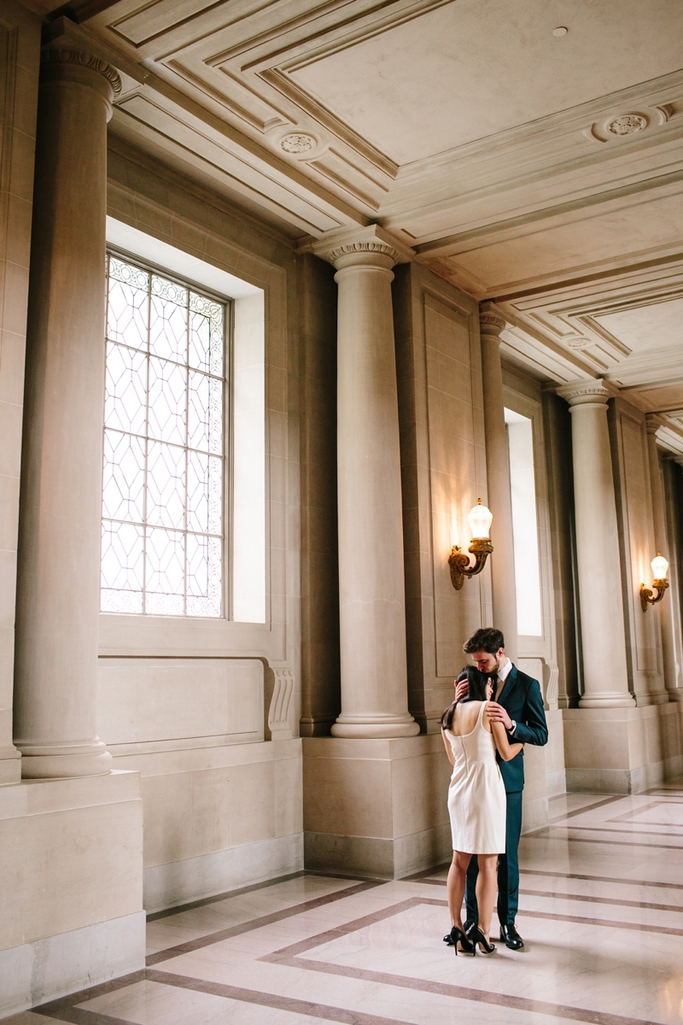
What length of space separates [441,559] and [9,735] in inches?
→ 210

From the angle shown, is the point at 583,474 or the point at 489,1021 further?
the point at 583,474

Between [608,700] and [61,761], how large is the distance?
1012 cm

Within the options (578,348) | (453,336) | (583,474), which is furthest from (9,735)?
(583,474)

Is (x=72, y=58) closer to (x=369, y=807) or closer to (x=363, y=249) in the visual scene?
(x=363, y=249)

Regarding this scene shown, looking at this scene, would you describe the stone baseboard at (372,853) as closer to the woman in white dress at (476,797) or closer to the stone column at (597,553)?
the woman in white dress at (476,797)

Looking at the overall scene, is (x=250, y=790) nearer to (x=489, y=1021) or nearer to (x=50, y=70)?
(x=489, y=1021)

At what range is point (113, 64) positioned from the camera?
636 centimetres

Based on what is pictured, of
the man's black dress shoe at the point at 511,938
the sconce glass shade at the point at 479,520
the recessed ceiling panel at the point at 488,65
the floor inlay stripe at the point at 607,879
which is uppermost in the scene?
the recessed ceiling panel at the point at 488,65

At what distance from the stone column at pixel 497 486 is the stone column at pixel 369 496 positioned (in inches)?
85.0

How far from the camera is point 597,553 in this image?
1425 cm

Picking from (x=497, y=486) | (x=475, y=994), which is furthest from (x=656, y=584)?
(x=475, y=994)

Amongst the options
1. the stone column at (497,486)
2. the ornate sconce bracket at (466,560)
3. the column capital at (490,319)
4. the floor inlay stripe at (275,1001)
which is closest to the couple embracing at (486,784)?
the floor inlay stripe at (275,1001)

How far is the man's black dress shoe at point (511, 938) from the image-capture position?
5762 millimetres

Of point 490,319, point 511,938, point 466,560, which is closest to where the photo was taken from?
point 511,938
